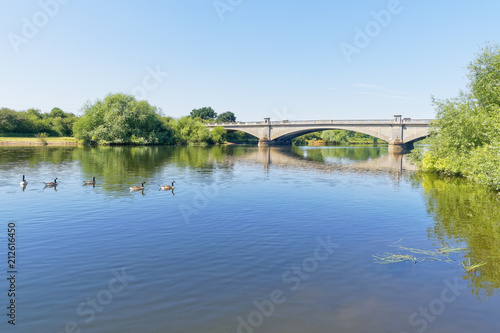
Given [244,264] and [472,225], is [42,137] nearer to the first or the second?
[244,264]

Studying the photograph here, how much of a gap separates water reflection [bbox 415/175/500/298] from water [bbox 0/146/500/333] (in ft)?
0.28

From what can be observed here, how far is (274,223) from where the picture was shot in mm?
17891

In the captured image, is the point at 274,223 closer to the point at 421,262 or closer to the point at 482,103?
the point at 421,262

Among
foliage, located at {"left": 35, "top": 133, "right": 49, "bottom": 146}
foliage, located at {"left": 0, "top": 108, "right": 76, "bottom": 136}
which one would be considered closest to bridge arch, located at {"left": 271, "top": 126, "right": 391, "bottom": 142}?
foliage, located at {"left": 35, "top": 133, "right": 49, "bottom": 146}

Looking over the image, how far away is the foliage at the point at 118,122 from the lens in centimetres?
8975

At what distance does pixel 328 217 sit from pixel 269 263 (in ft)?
26.8

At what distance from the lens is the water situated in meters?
8.70

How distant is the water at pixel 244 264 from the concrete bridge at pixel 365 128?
6838 centimetres

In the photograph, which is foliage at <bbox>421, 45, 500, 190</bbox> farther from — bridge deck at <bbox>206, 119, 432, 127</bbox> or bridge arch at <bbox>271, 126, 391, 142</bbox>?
bridge arch at <bbox>271, 126, 391, 142</bbox>

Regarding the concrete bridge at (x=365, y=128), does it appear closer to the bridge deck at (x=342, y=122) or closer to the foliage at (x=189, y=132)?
the bridge deck at (x=342, y=122)

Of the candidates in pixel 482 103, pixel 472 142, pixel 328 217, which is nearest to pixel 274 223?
pixel 328 217

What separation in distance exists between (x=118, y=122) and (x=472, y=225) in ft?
285

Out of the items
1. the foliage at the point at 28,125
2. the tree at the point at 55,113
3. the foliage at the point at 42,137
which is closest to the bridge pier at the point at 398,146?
the foliage at the point at 42,137

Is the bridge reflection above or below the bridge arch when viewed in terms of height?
below
